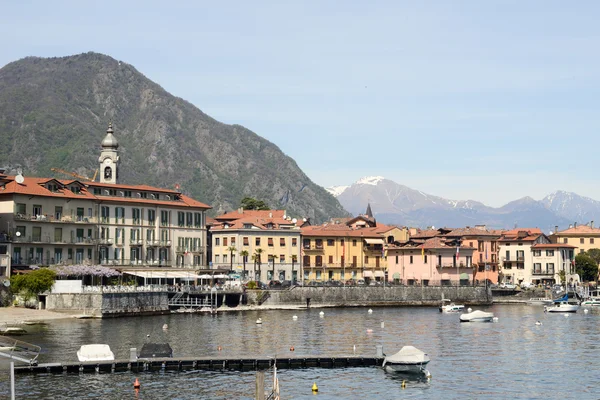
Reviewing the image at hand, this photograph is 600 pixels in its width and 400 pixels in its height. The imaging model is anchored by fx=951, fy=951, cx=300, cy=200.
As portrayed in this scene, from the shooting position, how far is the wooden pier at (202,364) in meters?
66.4

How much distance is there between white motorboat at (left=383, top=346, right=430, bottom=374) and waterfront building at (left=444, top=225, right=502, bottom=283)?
108 metres

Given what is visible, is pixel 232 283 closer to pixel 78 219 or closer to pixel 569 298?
pixel 78 219

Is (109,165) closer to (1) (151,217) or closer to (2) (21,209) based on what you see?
(1) (151,217)

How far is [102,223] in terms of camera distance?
134250 millimetres

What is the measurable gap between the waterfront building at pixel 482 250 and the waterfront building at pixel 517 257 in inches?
194

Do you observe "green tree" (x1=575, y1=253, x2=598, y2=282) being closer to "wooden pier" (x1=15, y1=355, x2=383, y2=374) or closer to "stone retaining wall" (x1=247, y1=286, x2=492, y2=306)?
"stone retaining wall" (x1=247, y1=286, x2=492, y2=306)

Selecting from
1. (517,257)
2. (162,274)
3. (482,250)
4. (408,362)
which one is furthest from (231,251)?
(408,362)

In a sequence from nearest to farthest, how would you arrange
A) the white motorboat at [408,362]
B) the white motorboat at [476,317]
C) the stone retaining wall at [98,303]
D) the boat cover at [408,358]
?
the white motorboat at [408,362] → the boat cover at [408,358] → the stone retaining wall at [98,303] → the white motorboat at [476,317]

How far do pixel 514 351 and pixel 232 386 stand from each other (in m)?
32.6

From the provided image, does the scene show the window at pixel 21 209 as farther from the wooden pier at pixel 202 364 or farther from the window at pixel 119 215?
the wooden pier at pixel 202 364

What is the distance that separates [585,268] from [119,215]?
9885cm

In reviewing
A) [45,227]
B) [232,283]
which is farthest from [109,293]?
[232,283]

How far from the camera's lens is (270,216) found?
573 feet

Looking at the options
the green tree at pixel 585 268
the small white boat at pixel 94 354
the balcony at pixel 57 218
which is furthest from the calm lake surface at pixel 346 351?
the green tree at pixel 585 268
